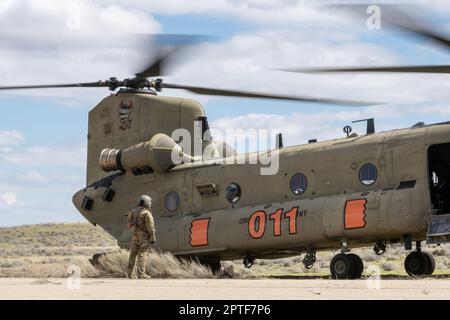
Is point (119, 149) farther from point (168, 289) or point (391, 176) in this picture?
point (168, 289)

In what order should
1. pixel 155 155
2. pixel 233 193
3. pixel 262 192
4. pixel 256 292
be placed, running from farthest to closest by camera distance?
pixel 155 155 → pixel 233 193 → pixel 262 192 → pixel 256 292

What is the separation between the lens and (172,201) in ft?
69.2

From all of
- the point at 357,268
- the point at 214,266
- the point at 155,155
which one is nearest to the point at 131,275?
the point at 214,266

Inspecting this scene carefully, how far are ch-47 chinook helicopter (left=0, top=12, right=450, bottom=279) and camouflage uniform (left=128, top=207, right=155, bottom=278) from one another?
3.08m

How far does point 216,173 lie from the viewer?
20.2m

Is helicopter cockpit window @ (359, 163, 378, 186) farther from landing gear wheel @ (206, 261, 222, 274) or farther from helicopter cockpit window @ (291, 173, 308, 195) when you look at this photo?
landing gear wheel @ (206, 261, 222, 274)

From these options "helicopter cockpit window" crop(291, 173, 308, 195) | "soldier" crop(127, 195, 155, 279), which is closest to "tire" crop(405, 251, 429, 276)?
"helicopter cockpit window" crop(291, 173, 308, 195)

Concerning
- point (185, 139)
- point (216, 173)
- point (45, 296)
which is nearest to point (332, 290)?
→ point (45, 296)

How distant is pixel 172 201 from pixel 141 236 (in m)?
4.71

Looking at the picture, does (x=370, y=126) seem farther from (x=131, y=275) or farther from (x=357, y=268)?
(x=131, y=275)

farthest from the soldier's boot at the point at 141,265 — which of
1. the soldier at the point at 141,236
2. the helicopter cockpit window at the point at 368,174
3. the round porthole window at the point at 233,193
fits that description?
the helicopter cockpit window at the point at 368,174

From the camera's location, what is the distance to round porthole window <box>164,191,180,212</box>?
21.0 meters

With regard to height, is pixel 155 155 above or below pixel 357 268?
above

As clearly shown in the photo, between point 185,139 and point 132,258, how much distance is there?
20.3ft
